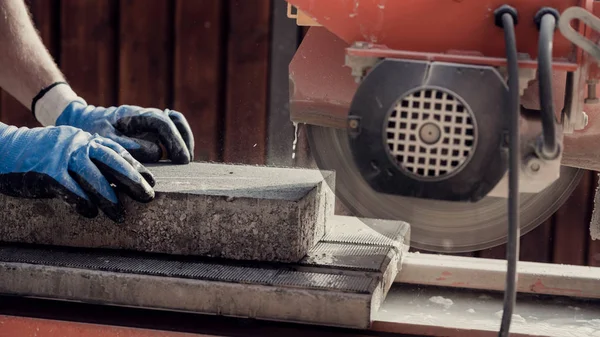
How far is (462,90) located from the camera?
1.42 metres

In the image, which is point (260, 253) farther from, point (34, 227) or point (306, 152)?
point (306, 152)

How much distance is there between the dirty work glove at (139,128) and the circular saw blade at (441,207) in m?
0.61

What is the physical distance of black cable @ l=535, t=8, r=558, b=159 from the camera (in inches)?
53.0

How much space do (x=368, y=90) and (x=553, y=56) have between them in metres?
0.37

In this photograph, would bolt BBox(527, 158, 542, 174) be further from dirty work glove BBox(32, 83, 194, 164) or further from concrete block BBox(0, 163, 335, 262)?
dirty work glove BBox(32, 83, 194, 164)

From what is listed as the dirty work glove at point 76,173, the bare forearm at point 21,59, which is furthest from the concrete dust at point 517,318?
the bare forearm at point 21,59

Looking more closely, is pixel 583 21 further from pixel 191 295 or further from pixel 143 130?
pixel 143 130

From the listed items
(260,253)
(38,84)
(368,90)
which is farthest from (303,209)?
(38,84)

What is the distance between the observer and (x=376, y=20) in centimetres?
153

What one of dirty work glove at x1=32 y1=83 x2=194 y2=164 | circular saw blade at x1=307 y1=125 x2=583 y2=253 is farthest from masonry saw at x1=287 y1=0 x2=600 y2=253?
dirty work glove at x1=32 y1=83 x2=194 y2=164

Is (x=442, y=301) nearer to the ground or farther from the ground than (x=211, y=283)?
nearer to the ground

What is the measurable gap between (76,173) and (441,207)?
2.82 ft

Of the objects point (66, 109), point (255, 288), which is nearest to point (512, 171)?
point (255, 288)

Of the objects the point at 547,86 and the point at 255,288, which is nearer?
the point at 547,86
